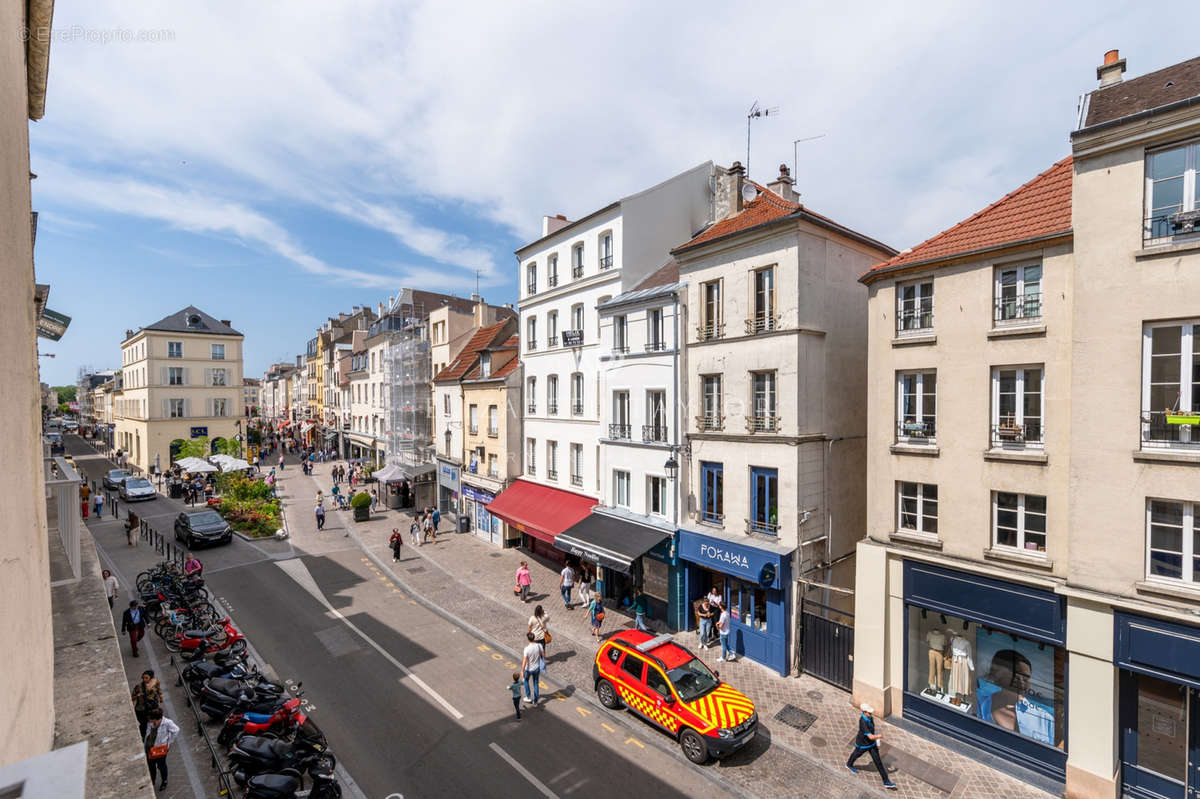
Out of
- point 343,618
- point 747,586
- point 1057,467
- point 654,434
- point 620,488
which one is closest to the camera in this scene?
point 1057,467

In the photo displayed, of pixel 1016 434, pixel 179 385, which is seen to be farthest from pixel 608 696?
pixel 179 385

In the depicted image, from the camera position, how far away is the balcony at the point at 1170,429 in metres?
9.02

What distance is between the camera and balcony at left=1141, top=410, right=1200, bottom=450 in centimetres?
902

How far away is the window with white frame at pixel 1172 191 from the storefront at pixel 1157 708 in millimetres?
6785

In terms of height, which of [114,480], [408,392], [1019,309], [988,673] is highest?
[1019,309]

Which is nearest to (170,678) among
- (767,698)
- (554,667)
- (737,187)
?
(554,667)

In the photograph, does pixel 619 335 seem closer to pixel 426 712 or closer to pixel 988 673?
pixel 426 712

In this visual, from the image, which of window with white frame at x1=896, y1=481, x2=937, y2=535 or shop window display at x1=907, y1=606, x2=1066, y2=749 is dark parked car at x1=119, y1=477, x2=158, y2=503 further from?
shop window display at x1=907, y1=606, x2=1066, y2=749

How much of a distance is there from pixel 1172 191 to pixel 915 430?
237 inches

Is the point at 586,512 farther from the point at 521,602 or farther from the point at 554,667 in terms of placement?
the point at 554,667

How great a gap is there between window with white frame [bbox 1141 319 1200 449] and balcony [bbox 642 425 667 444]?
11224 millimetres

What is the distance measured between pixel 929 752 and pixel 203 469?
4216 cm

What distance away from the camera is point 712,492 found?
16.6 meters

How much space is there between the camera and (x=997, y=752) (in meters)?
11.3
